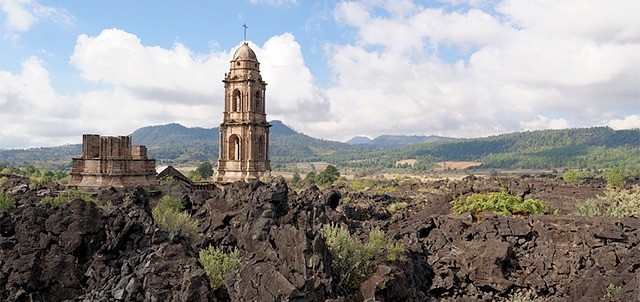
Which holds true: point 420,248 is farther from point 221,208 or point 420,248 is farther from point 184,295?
point 184,295

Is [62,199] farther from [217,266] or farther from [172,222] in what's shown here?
[217,266]

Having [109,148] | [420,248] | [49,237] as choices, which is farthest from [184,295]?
[109,148]

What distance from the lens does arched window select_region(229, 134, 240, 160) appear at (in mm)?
43250

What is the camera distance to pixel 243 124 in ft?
139

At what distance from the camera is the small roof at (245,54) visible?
4303 centimetres

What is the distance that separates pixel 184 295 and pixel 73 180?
21.5 meters

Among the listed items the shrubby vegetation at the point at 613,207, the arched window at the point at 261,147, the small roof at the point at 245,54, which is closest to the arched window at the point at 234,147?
the arched window at the point at 261,147

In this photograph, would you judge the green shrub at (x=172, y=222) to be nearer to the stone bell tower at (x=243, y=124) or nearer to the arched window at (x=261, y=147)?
the stone bell tower at (x=243, y=124)

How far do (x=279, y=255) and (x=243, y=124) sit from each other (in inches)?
1111

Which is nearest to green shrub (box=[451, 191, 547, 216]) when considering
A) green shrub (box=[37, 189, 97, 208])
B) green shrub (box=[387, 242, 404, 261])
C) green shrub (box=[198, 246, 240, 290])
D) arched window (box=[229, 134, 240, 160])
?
green shrub (box=[387, 242, 404, 261])

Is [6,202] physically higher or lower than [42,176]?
higher

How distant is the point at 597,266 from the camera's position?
20.7 meters

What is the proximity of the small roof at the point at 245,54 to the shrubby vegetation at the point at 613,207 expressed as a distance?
2656cm

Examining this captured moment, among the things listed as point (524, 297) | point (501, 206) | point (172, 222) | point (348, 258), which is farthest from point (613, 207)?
point (172, 222)
